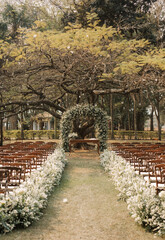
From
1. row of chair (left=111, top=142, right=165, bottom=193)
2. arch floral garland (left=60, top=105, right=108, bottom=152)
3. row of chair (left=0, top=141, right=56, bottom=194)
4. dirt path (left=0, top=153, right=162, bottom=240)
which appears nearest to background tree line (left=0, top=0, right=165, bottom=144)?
arch floral garland (left=60, top=105, right=108, bottom=152)

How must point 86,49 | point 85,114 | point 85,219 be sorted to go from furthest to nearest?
1. point 85,114
2. point 86,49
3. point 85,219

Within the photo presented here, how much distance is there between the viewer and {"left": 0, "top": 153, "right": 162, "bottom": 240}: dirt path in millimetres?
4152

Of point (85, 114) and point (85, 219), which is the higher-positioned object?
point (85, 114)

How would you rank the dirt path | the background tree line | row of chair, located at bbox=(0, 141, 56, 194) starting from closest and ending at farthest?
the dirt path
row of chair, located at bbox=(0, 141, 56, 194)
the background tree line

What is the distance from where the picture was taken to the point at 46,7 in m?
20.1

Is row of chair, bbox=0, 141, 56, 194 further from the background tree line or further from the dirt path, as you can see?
the background tree line

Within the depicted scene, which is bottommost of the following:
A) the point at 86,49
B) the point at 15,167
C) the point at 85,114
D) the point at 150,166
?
the point at 150,166

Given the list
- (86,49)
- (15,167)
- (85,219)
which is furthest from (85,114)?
(85,219)

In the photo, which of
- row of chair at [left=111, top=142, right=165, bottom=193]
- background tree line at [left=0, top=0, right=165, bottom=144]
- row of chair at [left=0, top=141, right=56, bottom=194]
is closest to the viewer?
row of chair at [left=0, top=141, right=56, bottom=194]

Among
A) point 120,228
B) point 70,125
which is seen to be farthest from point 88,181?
point 70,125

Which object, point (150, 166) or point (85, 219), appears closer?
point (85, 219)

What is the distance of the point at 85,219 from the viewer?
4875 millimetres

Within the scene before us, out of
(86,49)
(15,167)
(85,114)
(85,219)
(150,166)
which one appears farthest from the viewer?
(85,114)

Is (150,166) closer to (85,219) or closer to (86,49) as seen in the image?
(85,219)
